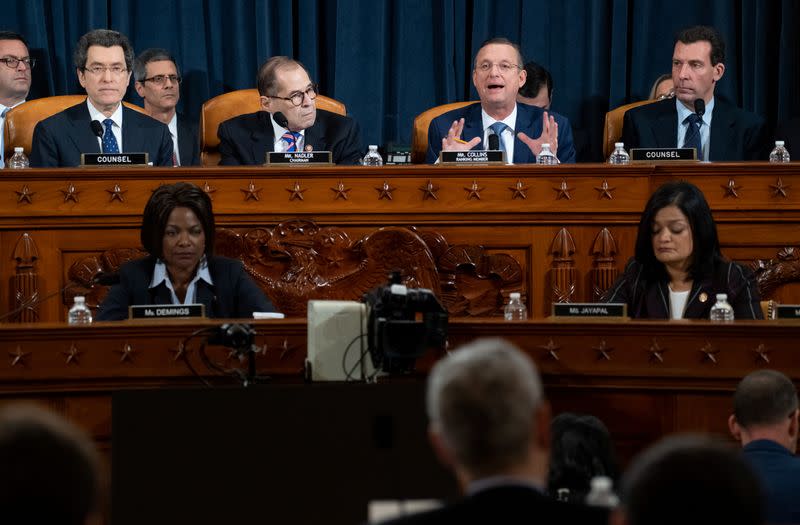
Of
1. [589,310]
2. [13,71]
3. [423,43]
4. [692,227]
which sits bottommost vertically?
[589,310]

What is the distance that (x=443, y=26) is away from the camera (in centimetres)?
762

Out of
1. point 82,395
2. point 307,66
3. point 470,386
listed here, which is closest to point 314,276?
point 82,395

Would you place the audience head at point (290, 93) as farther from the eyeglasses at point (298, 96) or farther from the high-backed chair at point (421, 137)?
the high-backed chair at point (421, 137)

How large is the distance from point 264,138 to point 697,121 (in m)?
1.93

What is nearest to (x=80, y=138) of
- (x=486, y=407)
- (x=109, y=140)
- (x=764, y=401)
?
(x=109, y=140)

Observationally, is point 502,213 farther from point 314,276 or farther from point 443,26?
point 443,26

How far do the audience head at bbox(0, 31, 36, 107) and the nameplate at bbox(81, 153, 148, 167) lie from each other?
174 centimetres

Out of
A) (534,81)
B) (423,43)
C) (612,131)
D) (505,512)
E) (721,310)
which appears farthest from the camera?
(423,43)

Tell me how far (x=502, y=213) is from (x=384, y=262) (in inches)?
19.7

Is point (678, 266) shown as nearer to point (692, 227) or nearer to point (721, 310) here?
point (692, 227)

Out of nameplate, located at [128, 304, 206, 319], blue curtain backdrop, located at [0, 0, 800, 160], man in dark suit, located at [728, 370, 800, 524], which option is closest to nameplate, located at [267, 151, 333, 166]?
nameplate, located at [128, 304, 206, 319]

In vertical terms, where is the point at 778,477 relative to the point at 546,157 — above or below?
below

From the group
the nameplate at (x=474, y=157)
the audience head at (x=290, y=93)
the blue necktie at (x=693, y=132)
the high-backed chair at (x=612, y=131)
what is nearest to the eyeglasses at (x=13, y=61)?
the audience head at (x=290, y=93)

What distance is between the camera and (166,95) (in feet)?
22.7
